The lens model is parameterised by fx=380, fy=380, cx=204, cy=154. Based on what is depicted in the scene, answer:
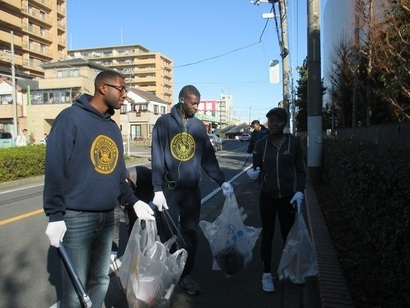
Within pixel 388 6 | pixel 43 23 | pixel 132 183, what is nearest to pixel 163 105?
pixel 43 23

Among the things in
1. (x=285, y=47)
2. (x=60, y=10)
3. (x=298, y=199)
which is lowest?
(x=298, y=199)

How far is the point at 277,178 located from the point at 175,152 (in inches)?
41.7

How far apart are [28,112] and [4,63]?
18.4 meters

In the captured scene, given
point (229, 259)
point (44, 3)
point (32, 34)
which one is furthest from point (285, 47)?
point (44, 3)

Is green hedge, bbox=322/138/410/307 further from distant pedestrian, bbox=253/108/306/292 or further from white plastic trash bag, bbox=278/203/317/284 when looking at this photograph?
distant pedestrian, bbox=253/108/306/292

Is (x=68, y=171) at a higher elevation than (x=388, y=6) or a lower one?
lower

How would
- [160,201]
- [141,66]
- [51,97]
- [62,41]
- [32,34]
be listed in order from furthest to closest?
[141,66] → [62,41] → [32,34] → [51,97] → [160,201]

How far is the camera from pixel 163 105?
68062mm

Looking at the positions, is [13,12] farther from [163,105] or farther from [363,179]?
[363,179]

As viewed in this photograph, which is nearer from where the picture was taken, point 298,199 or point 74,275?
point 74,275

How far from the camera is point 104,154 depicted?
246 cm

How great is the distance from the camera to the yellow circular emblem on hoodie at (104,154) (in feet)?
7.83

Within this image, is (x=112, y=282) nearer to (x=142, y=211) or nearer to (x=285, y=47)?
(x=142, y=211)

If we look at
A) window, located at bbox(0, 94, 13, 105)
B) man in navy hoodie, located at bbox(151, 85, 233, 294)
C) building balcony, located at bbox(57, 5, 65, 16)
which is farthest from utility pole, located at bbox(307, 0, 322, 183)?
building balcony, located at bbox(57, 5, 65, 16)
